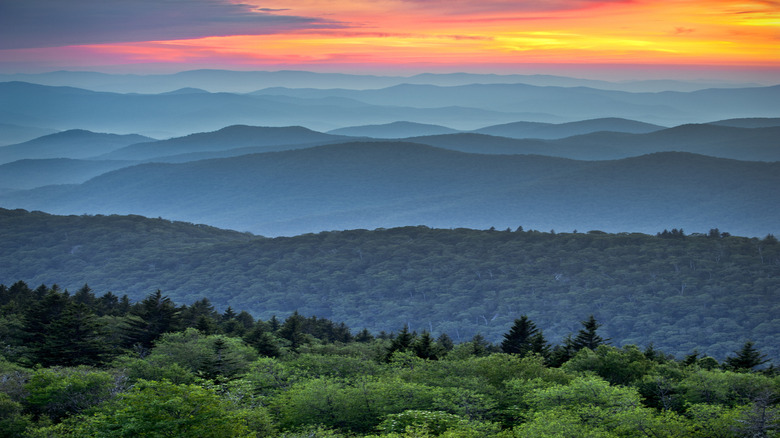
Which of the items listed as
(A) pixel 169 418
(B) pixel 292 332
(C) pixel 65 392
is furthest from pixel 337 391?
(B) pixel 292 332

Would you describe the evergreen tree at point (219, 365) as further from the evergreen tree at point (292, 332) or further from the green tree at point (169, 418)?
the evergreen tree at point (292, 332)

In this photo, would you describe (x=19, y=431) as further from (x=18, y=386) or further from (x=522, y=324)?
(x=522, y=324)

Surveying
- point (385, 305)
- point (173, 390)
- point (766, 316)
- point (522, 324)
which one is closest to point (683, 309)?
point (766, 316)

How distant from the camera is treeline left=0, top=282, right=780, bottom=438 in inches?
1280

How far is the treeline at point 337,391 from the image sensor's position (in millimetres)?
32500

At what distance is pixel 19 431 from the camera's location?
3388cm

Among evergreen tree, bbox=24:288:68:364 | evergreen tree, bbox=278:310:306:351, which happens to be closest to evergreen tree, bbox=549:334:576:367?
evergreen tree, bbox=278:310:306:351

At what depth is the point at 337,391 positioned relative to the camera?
41.2 m

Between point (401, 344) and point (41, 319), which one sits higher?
point (41, 319)

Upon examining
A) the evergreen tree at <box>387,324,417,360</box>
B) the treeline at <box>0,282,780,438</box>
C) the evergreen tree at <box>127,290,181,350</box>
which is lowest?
the treeline at <box>0,282,780,438</box>

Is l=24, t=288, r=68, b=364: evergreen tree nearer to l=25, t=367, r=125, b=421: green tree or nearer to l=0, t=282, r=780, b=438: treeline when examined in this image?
l=0, t=282, r=780, b=438: treeline

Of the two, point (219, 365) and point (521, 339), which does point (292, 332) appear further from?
point (219, 365)

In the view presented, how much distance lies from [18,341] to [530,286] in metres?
158

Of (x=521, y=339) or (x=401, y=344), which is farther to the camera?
(x=521, y=339)
